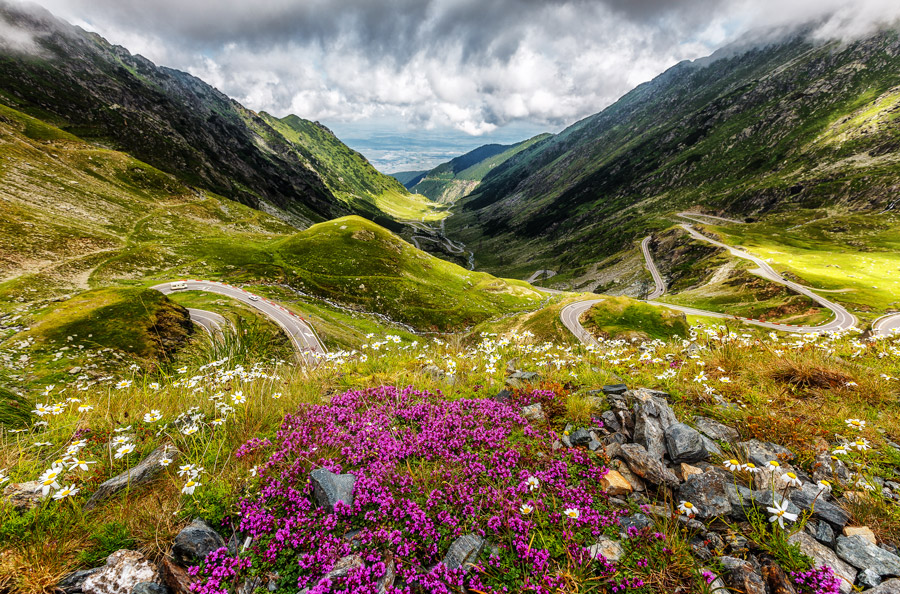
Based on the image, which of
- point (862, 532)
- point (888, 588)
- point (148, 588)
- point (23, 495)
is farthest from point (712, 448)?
point (23, 495)

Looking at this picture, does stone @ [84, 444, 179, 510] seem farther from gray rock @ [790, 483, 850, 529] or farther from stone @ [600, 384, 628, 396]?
gray rock @ [790, 483, 850, 529]

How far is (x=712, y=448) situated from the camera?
557 centimetres

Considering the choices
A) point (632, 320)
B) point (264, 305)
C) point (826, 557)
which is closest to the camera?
point (826, 557)

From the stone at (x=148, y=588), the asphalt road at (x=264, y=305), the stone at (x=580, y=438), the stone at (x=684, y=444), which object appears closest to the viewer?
the stone at (x=148, y=588)

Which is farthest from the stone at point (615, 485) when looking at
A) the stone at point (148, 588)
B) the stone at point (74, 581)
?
the stone at point (74, 581)

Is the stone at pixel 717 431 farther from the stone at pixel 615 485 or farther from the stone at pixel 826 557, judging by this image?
the stone at pixel 615 485

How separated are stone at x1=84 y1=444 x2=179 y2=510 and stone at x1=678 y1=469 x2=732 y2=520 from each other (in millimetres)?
7767

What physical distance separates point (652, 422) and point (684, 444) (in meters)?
0.60

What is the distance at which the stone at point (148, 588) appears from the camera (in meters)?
3.38

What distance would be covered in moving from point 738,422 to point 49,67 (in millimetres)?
307652

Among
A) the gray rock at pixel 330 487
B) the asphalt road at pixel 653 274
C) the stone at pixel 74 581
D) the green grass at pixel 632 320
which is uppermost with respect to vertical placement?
the stone at pixel 74 581

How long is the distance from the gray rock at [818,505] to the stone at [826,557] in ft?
1.71

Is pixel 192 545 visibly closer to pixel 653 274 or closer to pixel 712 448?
pixel 712 448

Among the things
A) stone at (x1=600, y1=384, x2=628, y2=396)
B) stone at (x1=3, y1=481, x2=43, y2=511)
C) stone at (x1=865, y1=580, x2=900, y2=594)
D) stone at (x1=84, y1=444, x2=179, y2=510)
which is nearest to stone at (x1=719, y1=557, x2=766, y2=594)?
stone at (x1=865, y1=580, x2=900, y2=594)
